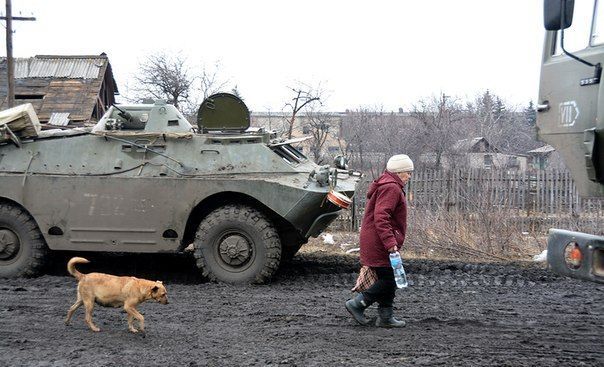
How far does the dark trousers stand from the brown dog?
179 cm

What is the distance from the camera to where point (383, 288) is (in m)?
6.32

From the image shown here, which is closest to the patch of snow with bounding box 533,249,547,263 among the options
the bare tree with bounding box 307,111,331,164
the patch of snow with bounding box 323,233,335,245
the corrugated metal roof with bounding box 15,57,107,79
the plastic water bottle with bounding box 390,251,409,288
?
the patch of snow with bounding box 323,233,335,245

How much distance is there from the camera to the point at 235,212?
344 inches

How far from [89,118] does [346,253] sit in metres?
15.9

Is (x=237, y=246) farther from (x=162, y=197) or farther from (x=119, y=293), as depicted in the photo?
(x=119, y=293)

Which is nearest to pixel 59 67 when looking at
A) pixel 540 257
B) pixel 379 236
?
pixel 540 257

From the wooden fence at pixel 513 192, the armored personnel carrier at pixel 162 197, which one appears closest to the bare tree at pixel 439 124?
the wooden fence at pixel 513 192

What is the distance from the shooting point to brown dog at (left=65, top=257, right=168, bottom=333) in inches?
240

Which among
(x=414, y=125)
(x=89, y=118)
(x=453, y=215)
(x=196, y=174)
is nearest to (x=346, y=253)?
(x=453, y=215)

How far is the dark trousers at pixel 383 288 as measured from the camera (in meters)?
6.32

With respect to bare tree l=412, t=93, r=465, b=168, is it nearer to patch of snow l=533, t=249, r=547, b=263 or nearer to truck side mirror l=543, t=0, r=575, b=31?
patch of snow l=533, t=249, r=547, b=263

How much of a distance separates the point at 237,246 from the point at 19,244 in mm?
2844

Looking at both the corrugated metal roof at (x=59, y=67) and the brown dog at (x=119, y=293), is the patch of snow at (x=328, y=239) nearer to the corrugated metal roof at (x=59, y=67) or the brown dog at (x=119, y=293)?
the brown dog at (x=119, y=293)

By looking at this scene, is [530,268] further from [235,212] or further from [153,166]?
[153,166]
